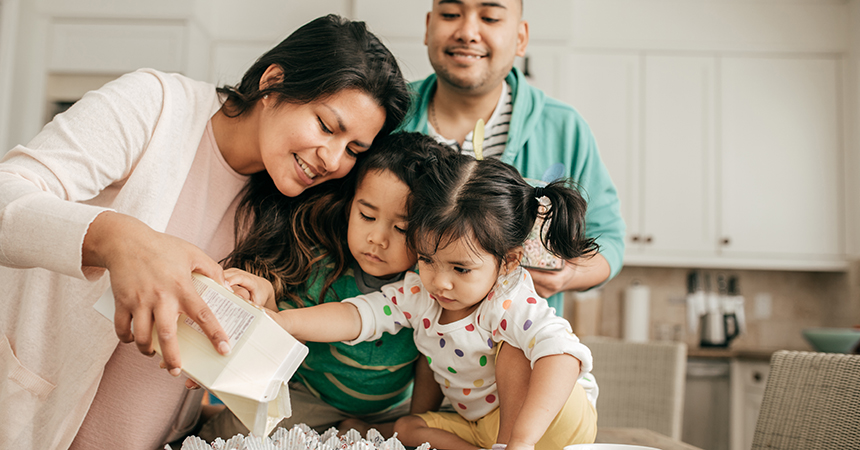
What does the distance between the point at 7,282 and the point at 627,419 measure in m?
1.88

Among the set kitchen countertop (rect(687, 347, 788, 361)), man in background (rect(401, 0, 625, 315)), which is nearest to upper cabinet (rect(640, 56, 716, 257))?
kitchen countertop (rect(687, 347, 788, 361))

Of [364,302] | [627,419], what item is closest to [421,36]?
[627,419]

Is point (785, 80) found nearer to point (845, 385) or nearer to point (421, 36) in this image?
point (421, 36)

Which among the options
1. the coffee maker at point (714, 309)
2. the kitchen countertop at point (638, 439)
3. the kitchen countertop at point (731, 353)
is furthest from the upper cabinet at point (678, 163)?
the kitchen countertop at point (638, 439)

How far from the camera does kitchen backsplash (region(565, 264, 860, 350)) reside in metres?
3.38

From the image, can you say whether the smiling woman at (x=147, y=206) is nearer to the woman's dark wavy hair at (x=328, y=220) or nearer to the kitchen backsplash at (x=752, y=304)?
the woman's dark wavy hair at (x=328, y=220)

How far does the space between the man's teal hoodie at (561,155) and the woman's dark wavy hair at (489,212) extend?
1.34 feet

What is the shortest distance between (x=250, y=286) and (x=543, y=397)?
0.44m

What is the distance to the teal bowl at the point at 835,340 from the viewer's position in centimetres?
240

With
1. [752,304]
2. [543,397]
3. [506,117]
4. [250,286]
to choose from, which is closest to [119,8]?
[506,117]

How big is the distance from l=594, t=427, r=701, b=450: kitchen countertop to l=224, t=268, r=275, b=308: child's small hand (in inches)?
23.6

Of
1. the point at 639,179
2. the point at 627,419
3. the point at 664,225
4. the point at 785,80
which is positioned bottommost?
the point at 627,419

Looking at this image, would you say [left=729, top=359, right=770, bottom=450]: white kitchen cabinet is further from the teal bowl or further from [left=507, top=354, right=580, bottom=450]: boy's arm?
[left=507, top=354, right=580, bottom=450]: boy's arm

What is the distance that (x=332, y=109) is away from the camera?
0.89m
